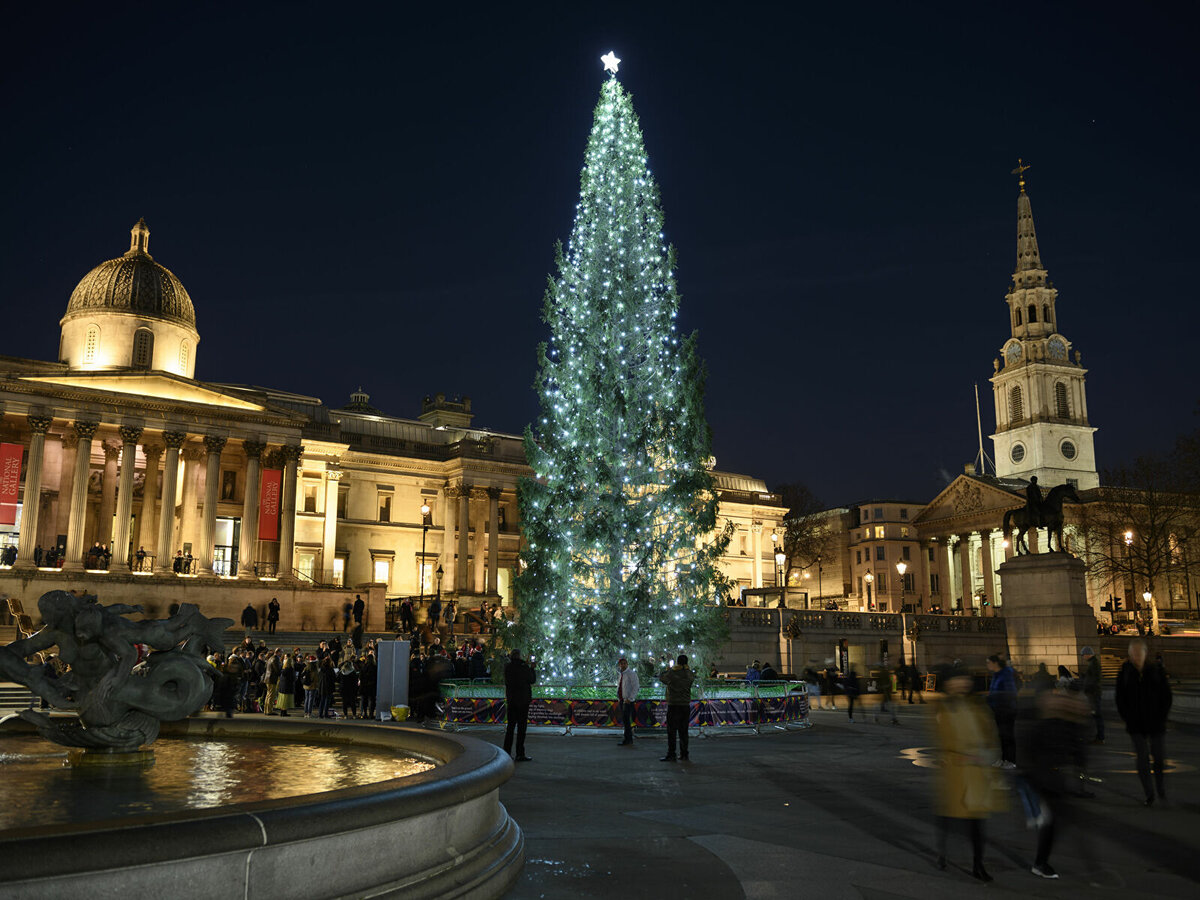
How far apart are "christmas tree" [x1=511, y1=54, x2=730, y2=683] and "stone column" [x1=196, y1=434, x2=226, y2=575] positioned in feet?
103

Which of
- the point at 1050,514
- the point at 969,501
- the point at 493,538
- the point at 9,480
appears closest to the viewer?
the point at 1050,514

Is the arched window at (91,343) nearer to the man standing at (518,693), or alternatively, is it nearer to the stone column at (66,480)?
the stone column at (66,480)

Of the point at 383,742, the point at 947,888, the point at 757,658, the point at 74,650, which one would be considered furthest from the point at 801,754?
the point at 757,658

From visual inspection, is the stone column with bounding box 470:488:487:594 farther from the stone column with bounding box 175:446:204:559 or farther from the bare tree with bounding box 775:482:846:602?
the bare tree with bounding box 775:482:846:602

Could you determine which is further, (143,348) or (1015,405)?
(1015,405)

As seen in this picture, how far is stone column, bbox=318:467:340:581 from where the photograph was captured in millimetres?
58219

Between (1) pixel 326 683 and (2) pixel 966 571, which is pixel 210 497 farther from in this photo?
(2) pixel 966 571

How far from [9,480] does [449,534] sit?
26.1m

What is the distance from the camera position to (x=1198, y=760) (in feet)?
54.8

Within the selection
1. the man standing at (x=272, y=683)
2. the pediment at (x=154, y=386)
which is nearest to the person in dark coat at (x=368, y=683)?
the man standing at (x=272, y=683)

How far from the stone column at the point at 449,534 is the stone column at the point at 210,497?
16199mm

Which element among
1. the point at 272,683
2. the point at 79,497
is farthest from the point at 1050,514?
the point at 79,497

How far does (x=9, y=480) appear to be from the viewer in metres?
43.8

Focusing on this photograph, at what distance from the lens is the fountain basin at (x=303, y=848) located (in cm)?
468
